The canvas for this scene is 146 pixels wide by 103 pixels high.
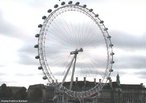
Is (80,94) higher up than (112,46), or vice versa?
(112,46)

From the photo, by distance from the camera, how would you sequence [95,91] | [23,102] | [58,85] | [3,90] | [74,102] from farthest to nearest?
[3,90] → [23,102] → [74,102] → [95,91] → [58,85]

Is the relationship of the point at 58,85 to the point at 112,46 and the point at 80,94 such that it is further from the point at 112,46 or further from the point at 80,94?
the point at 112,46

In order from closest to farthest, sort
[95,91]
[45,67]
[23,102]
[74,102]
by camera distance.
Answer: [45,67] → [95,91] → [74,102] → [23,102]

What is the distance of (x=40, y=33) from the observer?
82.7m

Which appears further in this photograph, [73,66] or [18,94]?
[18,94]

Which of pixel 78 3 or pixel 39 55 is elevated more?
pixel 78 3

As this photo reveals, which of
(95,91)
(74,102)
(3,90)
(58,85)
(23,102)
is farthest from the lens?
(3,90)

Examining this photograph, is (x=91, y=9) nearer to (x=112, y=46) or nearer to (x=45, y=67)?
(x=112, y=46)

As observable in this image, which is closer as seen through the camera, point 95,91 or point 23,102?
point 95,91

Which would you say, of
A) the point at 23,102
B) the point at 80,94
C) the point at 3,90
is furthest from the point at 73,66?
the point at 3,90

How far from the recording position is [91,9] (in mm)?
94688

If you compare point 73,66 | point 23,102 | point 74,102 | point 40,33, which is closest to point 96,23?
point 73,66

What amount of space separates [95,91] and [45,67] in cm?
2154

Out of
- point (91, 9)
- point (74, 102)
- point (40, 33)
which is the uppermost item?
point (91, 9)
